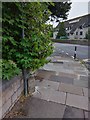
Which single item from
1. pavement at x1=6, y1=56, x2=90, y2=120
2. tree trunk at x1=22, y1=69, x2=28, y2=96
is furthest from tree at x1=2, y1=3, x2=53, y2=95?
pavement at x1=6, y1=56, x2=90, y2=120

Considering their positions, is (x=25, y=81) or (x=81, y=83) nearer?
(x=25, y=81)

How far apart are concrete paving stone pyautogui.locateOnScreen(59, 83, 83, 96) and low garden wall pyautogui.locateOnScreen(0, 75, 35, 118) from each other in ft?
4.02

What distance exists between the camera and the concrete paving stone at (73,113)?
346 centimetres

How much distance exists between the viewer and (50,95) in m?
4.45

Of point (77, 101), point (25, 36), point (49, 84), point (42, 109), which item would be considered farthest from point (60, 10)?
point (42, 109)

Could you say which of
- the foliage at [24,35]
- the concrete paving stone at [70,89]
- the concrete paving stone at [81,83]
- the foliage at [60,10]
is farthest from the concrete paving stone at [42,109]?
the foliage at [60,10]

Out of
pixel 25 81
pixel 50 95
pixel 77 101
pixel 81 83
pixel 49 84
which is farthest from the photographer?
pixel 81 83

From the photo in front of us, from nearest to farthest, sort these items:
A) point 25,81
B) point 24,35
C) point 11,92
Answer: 1. point 11,92
2. point 24,35
3. point 25,81

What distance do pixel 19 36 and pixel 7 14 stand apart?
748mm

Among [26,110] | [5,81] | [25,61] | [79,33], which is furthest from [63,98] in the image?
[79,33]

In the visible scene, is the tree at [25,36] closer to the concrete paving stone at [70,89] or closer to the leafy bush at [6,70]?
the leafy bush at [6,70]

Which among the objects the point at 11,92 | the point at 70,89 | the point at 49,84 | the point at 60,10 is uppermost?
the point at 60,10

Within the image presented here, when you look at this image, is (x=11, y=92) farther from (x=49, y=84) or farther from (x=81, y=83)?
(x=81, y=83)

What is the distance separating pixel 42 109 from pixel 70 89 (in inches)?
65.8
